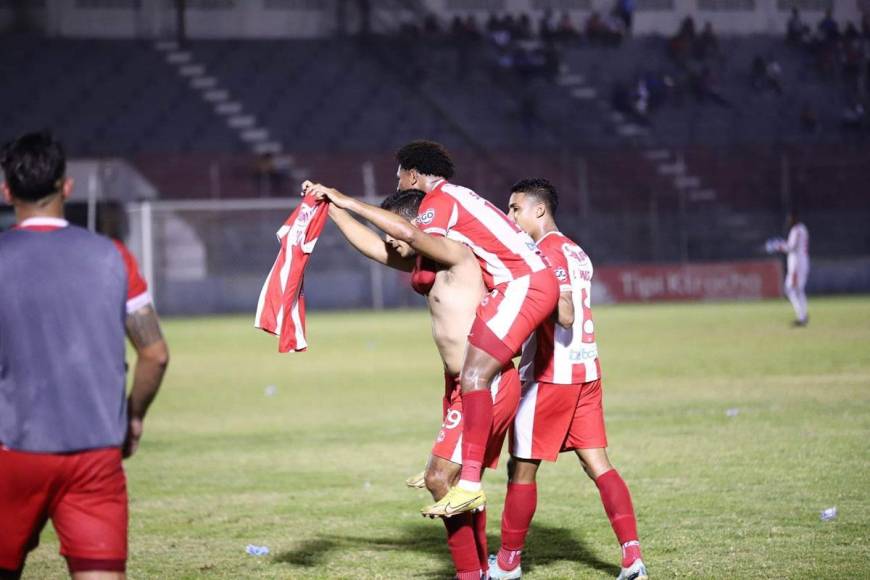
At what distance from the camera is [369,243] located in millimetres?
6879

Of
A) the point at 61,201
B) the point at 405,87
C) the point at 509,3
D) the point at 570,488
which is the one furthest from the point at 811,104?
the point at 61,201

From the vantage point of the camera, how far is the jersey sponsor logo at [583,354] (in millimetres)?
6785

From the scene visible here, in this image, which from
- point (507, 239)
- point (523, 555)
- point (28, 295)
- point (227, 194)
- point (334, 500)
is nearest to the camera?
point (28, 295)

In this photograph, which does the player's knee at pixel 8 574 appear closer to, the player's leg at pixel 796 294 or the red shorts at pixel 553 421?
the red shorts at pixel 553 421

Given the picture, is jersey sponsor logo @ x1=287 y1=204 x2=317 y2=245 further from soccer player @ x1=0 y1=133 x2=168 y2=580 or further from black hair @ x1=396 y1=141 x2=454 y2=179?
soccer player @ x1=0 y1=133 x2=168 y2=580

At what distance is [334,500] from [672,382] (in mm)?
8168

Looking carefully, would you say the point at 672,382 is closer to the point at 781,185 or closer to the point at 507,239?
the point at 507,239

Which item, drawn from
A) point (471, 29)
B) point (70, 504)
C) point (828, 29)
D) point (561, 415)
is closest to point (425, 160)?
point (561, 415)

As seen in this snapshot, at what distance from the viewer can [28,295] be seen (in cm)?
448

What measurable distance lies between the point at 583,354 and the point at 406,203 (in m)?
1.24

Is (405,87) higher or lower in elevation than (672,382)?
higher

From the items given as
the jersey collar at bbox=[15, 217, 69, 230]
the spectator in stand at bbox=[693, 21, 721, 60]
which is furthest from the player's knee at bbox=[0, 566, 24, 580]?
the spectator in stand at bbox=[693, 21, 721, 60]

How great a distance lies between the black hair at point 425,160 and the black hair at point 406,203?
169mm

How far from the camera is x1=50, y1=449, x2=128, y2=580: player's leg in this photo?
4.45 m
